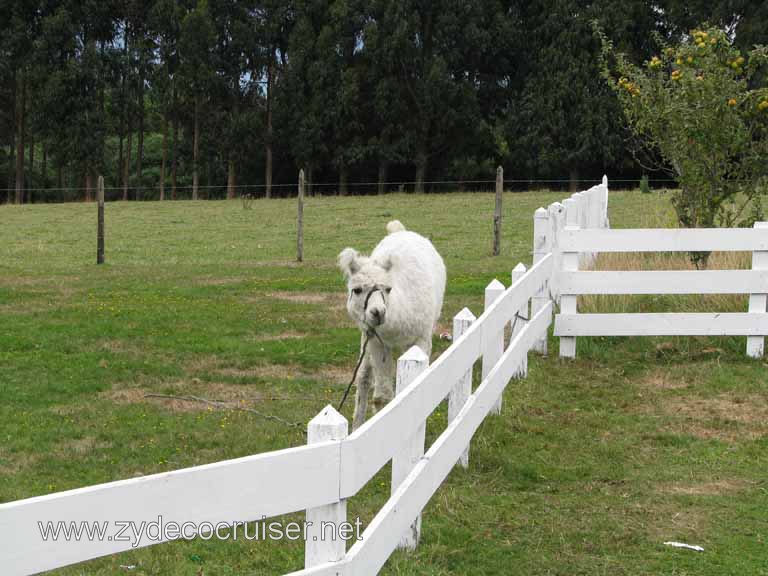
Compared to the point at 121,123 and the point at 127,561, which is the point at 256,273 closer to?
the point at 127,561

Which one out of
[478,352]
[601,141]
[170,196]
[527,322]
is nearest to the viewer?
[478,352]

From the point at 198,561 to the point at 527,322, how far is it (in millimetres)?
4035

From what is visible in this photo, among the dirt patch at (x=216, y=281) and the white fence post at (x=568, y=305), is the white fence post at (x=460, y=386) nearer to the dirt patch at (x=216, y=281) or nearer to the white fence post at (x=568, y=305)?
the white fence post at (x=568, y=305)

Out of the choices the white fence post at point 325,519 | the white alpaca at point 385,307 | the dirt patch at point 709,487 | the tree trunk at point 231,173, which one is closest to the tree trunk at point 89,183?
the tree trunk at point 231,173

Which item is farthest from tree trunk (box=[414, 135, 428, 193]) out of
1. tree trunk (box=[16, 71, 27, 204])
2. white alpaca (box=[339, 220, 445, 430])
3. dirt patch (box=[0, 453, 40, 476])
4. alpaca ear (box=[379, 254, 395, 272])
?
dirt patch (box=[0, 453, 40, 476])

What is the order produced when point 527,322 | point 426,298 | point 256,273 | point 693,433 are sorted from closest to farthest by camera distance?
point 693,433 < point 426,298 < point 527,322 < point 256,273

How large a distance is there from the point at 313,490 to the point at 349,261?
3832mm

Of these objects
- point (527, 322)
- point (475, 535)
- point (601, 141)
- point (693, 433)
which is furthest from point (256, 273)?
point (601, 141)

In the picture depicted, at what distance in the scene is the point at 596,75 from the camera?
39.7 m

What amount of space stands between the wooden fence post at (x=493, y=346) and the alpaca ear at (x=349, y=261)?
96cm

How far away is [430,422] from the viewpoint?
21.9 feet

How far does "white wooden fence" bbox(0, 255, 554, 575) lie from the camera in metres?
1.89

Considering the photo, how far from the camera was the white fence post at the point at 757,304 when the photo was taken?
28.1ft

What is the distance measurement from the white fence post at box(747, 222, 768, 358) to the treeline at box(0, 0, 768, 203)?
30770mm
